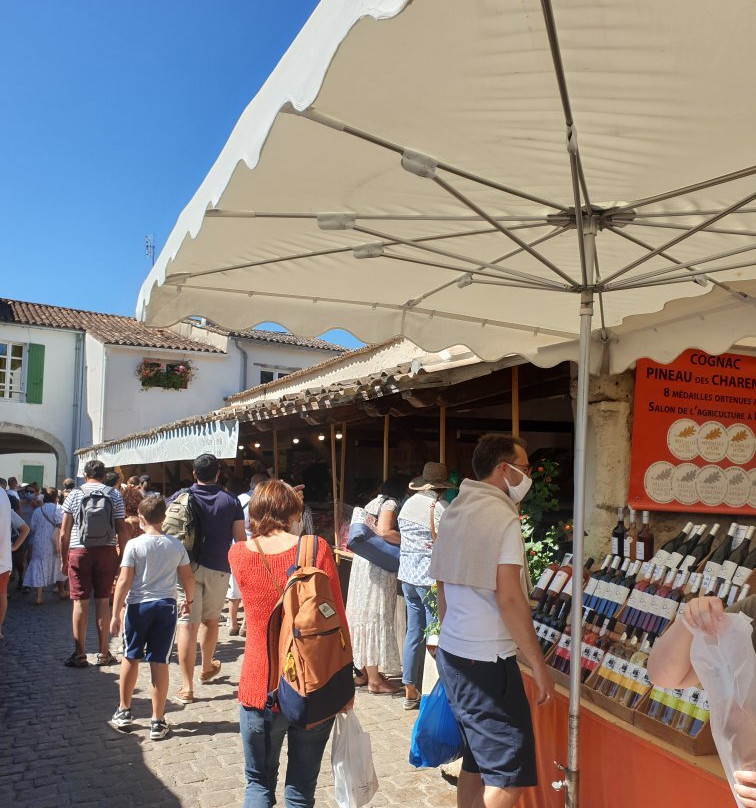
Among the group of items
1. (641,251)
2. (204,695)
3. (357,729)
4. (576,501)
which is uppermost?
(641,251)

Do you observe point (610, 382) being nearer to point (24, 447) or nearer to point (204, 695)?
point (204, 695)

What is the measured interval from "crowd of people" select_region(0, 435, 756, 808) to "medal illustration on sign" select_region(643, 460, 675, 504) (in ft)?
3.91

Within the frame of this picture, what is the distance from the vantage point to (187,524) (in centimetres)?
539

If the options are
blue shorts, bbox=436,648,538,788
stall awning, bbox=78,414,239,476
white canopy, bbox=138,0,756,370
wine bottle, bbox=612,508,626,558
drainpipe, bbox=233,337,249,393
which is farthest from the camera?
drainpipe, bbox=233,337,249,393

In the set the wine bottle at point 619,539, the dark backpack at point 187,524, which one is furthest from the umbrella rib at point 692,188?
the dark backpack at point 187,524

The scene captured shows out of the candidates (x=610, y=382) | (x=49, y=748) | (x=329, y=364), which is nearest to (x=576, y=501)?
(x=610, y=382)

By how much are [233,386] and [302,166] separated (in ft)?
78.5

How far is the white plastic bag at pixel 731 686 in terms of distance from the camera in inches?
69.7

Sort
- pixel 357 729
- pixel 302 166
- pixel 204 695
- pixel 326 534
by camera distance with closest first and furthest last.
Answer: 1. pixel 302 166
2. pixel 357 729
3. pixel 204 695
4. pixel 326 534

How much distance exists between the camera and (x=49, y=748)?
14.8ft

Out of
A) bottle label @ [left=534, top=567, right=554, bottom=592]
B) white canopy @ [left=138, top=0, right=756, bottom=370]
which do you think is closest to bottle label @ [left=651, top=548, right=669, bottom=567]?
bottle label @ [left=534, top=567, right=554, bottom=592]

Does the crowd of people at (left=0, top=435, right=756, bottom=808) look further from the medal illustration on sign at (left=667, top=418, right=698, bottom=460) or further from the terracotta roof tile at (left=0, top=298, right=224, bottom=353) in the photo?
the terracotta roof tile at (left=0, top=298, right=224, bottom=353)

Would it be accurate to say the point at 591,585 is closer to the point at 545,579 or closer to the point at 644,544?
the point at 545,579

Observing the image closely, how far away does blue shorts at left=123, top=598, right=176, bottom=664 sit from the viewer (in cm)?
465
